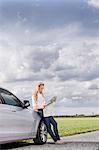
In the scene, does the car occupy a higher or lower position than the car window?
lower

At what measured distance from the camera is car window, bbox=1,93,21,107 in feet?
43.8

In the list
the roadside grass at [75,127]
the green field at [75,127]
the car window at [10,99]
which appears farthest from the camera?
the green field at [75,127]

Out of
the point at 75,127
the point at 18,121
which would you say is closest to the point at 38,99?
the point at 18,121

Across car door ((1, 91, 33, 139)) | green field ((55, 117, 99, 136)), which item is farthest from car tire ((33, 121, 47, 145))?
green field ((55, 117, 99, 136))

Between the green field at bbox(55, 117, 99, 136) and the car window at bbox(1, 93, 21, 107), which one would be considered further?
the green field at bbox(55, 117, 99, 136)

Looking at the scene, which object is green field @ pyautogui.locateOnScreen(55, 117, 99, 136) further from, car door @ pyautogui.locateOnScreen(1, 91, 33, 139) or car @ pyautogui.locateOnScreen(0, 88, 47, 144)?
car door @ pyautogui.locateOnScreen(1, 91, 33, 139)

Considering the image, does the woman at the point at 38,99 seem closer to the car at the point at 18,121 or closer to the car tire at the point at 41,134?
the car at the point at 18,121

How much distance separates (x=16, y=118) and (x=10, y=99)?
2.01 ft

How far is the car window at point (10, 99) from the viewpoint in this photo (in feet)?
43.8

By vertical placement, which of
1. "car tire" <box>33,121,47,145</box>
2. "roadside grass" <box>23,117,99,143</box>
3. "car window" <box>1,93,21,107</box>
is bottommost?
"car tire" <box>33,121,47,145</box>

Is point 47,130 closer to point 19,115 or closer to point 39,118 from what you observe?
point 39,118

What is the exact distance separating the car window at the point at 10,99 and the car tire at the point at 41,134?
1280 millimetres

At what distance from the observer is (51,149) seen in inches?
514

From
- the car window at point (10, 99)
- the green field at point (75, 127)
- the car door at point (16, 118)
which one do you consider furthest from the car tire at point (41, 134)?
the green field at point (75, 127)
